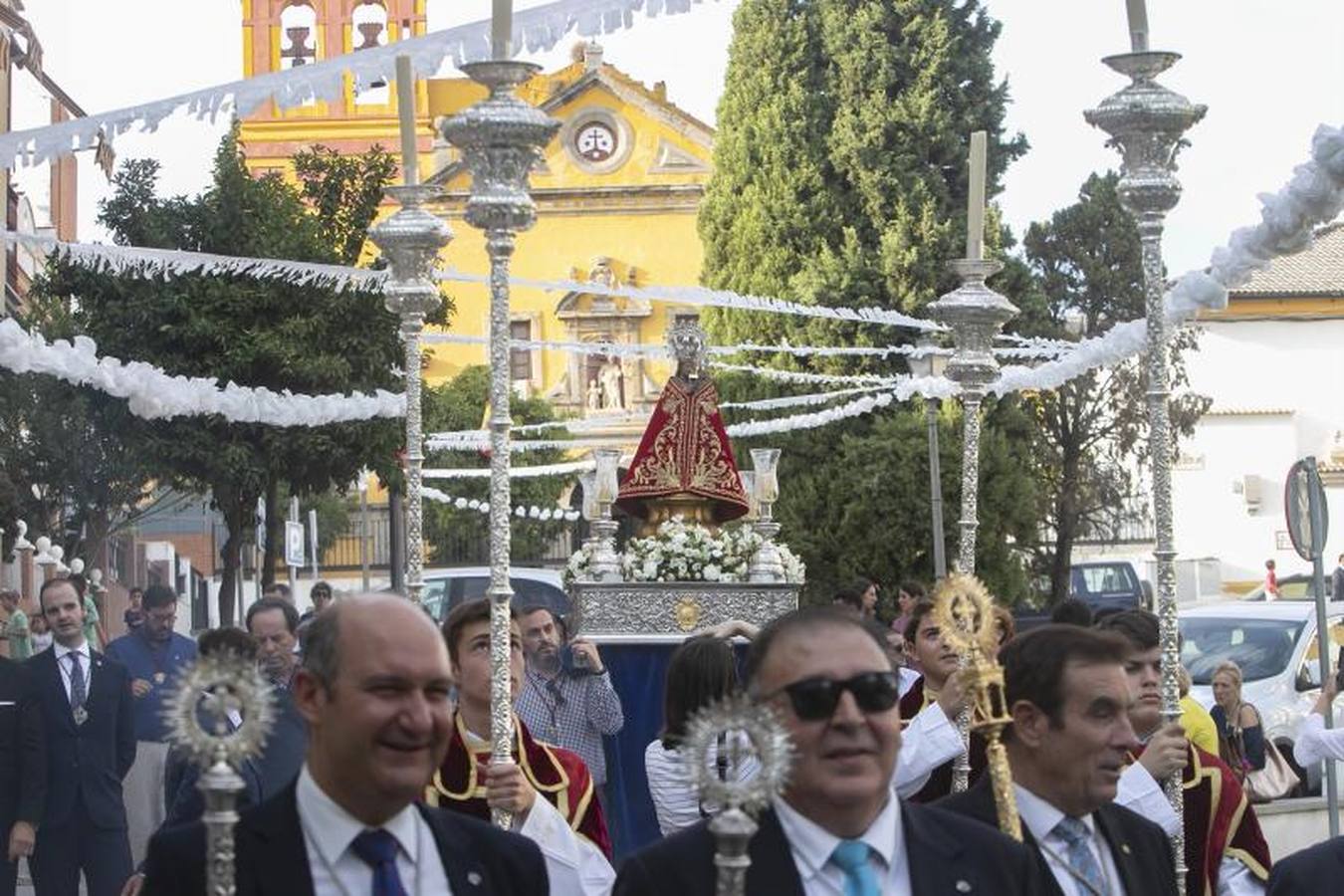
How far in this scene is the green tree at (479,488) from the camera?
2010 inches

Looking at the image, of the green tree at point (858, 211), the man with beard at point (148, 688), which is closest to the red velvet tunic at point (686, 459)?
the man with beard at point (148, 688)

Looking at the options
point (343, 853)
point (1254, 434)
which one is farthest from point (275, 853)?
point (1254, 434)

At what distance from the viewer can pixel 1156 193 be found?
810 centimetres

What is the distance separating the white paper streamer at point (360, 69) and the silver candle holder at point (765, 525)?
3.99 metres

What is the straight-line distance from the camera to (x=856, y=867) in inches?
183

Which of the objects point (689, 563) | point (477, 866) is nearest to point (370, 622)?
point (477, 866)

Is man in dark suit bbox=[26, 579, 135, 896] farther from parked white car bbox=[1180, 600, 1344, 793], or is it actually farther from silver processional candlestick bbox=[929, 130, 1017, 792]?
parked white car bbox=[1180, 600, 1344, 793]

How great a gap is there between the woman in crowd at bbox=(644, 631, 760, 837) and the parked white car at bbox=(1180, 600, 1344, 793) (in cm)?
1162

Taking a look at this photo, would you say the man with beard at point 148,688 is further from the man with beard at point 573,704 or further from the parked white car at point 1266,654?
the parked white car at point 1266,654

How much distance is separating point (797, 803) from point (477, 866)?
55cm

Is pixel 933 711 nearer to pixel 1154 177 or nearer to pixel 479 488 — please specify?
pixel 1154 177

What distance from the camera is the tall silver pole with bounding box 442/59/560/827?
25.6 feet

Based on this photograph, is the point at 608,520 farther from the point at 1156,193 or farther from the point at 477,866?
the point at 477,866

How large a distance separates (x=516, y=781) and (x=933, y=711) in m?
1.19
